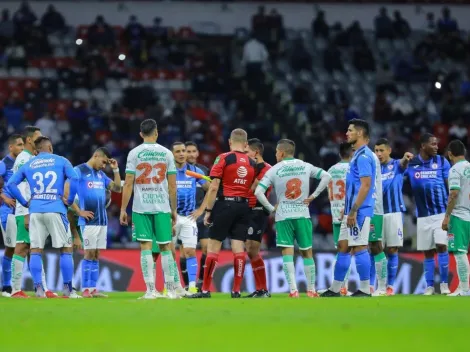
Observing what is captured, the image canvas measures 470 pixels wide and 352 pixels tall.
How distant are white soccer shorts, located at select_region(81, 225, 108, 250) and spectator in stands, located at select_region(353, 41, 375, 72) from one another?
1872cm

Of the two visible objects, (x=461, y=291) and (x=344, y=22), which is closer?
(x=461, y=291)

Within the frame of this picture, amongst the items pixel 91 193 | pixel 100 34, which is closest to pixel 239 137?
pixel 91 193

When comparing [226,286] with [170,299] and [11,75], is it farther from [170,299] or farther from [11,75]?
[11,75]

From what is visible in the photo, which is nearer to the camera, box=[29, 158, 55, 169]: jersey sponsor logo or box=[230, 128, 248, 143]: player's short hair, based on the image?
box=[29, 158, 55, 169]: jersey sponsor logo

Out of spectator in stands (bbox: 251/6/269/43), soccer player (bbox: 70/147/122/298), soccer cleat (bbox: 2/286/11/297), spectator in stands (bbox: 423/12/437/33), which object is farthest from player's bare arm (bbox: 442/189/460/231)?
spectator in stands (bbox: 423/12/437/33)

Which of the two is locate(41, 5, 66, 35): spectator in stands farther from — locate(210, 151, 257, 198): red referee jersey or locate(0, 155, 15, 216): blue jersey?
locate(210, 151, 257, 198): red referee jersey

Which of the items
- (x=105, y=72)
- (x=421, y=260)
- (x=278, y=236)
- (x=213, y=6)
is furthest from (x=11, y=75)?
(x=278, y=236)

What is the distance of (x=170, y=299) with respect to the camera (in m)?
14.5

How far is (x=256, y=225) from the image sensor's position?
53.3ft

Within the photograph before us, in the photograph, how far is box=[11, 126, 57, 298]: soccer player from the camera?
52.1 feet

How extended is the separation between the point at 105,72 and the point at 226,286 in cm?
1211

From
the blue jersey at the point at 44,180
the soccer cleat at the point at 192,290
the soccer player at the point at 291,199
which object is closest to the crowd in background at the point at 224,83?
the soccer cleat at the point at 192,290

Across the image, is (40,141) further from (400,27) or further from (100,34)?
(400,27)

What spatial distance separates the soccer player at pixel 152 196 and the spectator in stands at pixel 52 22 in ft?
61.5
